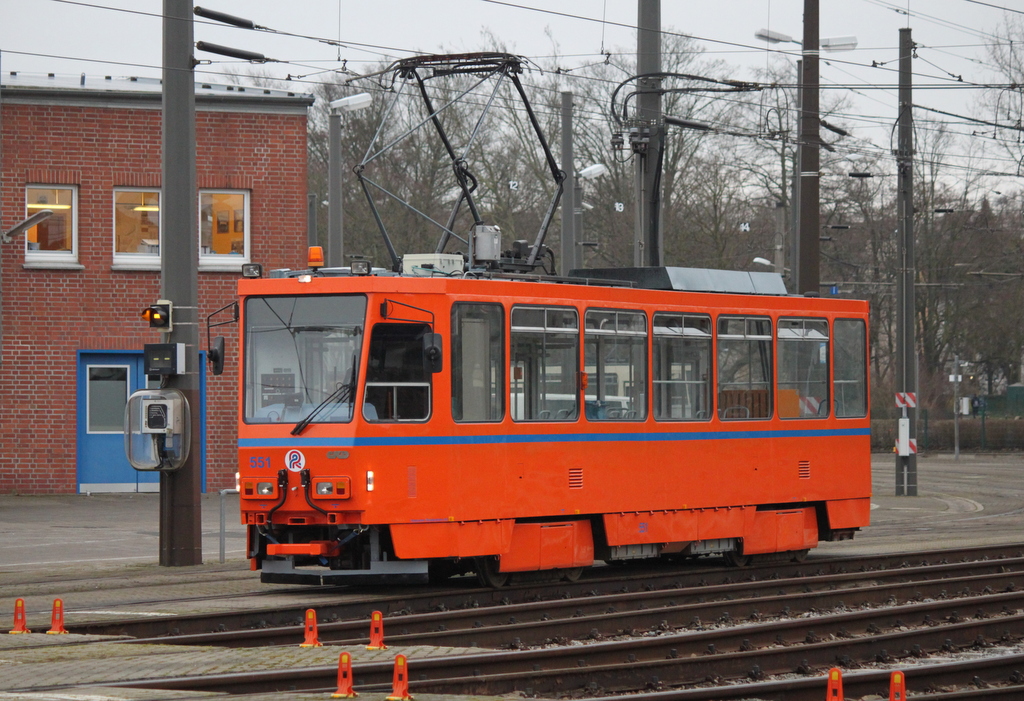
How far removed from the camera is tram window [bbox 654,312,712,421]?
15.6 meters

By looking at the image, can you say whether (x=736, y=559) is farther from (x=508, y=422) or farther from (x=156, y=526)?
(x=156, y=526)

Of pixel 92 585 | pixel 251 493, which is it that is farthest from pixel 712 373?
pixel 92 585

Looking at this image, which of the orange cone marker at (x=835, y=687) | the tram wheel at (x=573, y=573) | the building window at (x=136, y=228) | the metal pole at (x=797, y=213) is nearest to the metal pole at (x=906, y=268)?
the metal pole at (x=797, y=213)

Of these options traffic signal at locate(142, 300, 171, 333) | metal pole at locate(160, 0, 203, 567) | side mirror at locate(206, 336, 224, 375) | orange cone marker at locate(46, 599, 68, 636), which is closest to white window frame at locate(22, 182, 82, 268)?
metal pole at locate(160, 0, 203, 567)

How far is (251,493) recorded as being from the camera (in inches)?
529

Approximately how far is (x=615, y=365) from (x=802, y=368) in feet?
10.8

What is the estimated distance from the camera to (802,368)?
682 inches

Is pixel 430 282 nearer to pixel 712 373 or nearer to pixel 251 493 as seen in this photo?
pixel 251 493

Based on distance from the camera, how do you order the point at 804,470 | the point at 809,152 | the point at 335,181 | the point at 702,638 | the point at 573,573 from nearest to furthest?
the point at 702,638 < the point at 573,573 < the point at 804,470 < the point at 335,181 < the point at 809,152

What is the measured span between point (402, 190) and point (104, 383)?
19.9 metres

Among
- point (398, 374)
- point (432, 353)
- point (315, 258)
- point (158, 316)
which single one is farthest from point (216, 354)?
point (158, 316)

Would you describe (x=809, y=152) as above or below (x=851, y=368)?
above

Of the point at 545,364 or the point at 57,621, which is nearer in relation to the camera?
the point at 57,621

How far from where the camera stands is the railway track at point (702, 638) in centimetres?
912
